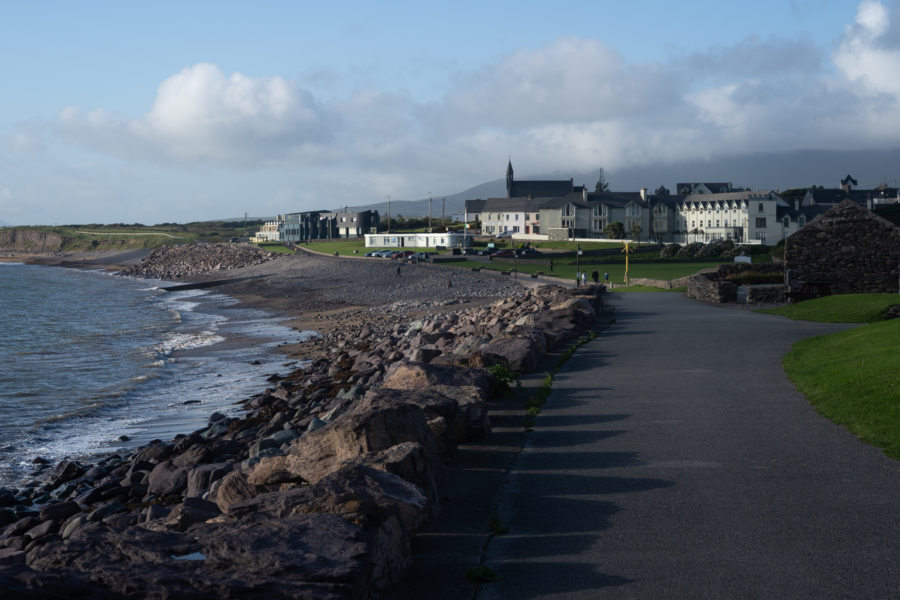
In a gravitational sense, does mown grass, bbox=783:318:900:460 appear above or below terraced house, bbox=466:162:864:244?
below

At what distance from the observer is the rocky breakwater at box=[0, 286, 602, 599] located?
5.63 meters

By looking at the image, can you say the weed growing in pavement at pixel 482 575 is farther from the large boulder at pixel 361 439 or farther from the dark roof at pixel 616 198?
the dark roof at pixel 616 198

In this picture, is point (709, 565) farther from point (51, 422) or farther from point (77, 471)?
point (51, 422)

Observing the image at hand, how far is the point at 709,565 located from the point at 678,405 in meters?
7.73

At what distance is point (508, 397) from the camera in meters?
15.9

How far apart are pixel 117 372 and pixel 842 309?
26.9 meters

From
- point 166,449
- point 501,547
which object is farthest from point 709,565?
point 166,449

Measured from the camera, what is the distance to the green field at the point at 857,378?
1256cm

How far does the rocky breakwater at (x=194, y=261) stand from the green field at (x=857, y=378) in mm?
97151

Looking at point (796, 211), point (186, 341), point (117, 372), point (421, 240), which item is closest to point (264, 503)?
point (117, 372)

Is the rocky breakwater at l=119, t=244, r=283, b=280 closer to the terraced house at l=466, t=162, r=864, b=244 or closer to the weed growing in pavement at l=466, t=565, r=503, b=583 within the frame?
the terraced house at l=466, t=162, r=864, b=244

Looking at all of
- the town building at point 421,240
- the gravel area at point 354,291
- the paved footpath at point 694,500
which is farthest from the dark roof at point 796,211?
the paved footpath at point 694,500

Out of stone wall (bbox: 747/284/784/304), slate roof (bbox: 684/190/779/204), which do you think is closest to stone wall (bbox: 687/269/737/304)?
stone wall (bbox: 747/284/784/304)

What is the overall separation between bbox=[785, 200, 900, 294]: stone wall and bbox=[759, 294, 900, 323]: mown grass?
18.1ft
